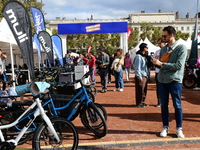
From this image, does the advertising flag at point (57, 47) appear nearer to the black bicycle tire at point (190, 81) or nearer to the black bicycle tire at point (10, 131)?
the black bicycle tire at point (190, 81)

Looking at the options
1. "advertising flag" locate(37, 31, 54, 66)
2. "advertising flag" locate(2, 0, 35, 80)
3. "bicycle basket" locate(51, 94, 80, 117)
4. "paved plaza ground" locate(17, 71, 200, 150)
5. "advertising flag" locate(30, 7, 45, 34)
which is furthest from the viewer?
"advertising flag" locate(30, 7, 45, 34)

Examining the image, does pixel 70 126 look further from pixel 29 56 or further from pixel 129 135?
pixel 29 56

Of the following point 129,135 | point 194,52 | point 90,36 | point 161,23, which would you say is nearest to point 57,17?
point 90,36

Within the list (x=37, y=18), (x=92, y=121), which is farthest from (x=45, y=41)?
(x=92, y=121)

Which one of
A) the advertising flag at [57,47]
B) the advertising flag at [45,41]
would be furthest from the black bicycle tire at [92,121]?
the advertising flag at [57,47]

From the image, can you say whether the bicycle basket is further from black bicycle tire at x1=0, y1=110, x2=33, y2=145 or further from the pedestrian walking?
the pedestrian walking

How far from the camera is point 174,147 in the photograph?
3.43m

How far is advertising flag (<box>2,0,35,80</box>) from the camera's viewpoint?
14.0ft

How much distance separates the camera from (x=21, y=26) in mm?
4383

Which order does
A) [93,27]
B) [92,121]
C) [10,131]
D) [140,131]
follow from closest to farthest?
[10,131], [92,121], [140,131], [93,27]

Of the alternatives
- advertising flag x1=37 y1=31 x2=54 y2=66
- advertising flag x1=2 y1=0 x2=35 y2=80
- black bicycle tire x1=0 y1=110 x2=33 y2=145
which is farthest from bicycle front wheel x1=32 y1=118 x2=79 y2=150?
advertising flag x1=37 y1=31 x2=54 y2=66

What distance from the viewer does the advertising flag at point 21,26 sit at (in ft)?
14.0

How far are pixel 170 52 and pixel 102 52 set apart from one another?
5223 mm

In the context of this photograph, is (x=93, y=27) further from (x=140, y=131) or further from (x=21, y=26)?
(x=140, y=131)
